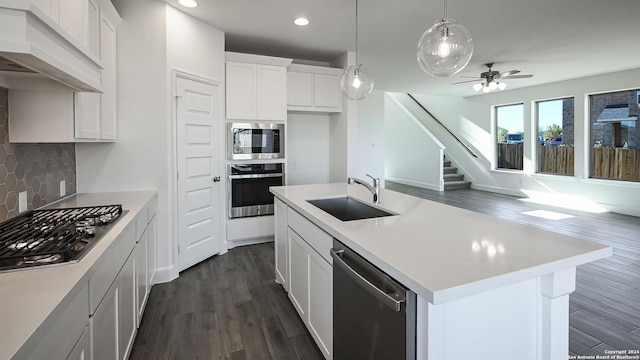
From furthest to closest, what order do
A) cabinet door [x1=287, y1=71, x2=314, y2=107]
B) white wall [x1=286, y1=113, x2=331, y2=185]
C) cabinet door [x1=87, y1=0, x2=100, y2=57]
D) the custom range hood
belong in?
white wall [x1=286, y1=113, x2=331, y2=185]
cabinet door [x1=287, y1=71, x2=314, y2=107]
cabinet door [x1=87, y1=0, x2=100, y2=57]
the custom range hood

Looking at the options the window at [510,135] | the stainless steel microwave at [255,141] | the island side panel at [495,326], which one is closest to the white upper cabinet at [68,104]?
the stainless steel microwave at [255,141]

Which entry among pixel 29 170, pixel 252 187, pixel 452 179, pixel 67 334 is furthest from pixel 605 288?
pixel 452 179

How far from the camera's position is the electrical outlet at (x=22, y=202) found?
6.03ft

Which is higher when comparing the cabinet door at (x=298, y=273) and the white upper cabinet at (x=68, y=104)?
the white upper cabinet at (x=68, y=104)

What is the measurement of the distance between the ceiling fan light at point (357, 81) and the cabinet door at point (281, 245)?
4.02 feet

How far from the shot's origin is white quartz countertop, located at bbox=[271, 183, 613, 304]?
3.30ft

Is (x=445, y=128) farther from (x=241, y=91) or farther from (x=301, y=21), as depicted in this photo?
(x=241, y=91)

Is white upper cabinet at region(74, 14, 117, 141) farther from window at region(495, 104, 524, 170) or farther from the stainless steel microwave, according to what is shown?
window at region(495, 104, 524, 170)

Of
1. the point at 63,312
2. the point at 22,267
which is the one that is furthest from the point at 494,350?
the point at 22,267

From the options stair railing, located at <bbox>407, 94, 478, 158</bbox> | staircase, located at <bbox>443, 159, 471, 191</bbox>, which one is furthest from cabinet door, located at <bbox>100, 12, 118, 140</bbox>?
stair railing, located at <bbox>407, 94, 478, 158</bbox>

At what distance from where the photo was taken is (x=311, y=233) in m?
2.00

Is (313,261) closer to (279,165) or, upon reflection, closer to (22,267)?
(22,267)

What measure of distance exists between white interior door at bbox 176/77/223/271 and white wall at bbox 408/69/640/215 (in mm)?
7017

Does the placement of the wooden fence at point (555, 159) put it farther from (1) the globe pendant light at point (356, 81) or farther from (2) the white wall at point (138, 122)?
(2) the white wall at point (138, 122)
